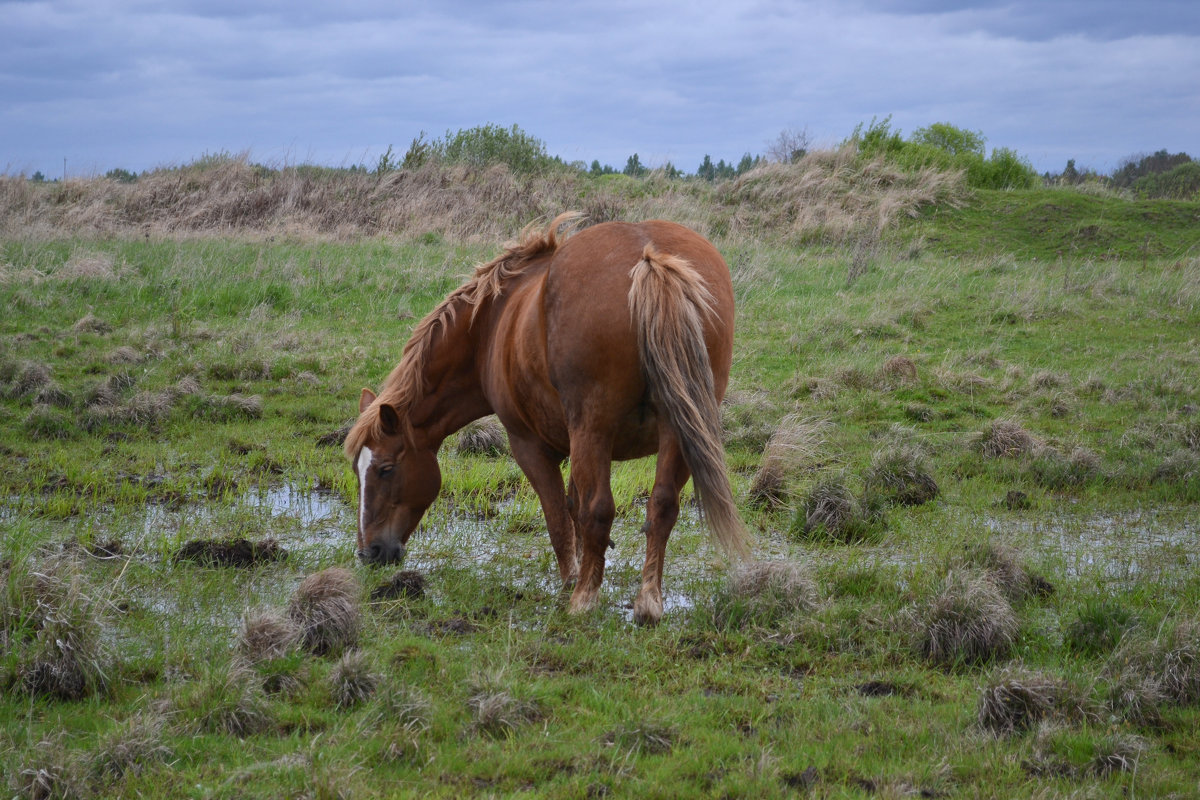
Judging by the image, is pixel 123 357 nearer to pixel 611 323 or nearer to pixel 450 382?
pixel 450 382

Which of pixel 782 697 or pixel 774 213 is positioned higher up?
pixel 774 213

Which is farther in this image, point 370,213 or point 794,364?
point 370,213

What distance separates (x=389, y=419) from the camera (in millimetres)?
4945

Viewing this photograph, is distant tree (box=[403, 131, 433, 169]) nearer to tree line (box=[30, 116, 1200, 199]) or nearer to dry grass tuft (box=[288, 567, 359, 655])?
tree line (box=[30, 116, 1200, 199])

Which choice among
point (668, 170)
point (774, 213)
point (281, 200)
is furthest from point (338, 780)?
point (668, 170)

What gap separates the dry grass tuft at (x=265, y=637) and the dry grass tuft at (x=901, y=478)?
3.82m

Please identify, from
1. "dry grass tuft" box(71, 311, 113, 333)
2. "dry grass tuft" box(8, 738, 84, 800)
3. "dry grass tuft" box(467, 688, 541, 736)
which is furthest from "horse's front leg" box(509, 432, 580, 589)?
"dry grass tuft" box(71, 311, 113, 333)

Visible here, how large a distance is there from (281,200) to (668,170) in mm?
9017

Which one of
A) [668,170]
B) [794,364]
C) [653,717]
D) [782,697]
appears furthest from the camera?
[668,170]

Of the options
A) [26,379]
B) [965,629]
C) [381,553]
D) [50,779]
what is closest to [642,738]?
[965,629]

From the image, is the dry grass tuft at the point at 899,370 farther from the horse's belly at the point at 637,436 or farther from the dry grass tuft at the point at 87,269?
the dry grass tuft at the point at 87,269

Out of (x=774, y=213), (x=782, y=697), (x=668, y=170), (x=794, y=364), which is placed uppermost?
(x=668, y=170)

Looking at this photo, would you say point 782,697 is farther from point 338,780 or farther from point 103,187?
point 103,187

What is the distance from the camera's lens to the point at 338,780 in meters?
2.66
